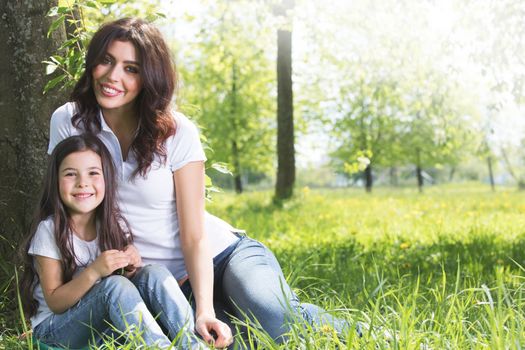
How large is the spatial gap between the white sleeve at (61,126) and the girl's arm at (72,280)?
1.76 feet

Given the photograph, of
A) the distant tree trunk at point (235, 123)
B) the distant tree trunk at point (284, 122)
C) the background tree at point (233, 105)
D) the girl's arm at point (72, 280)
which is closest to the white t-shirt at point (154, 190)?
the girl's arm at point (72, 280)

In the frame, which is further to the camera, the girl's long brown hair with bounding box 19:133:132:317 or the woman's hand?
the girl's long brown hair with bounding box 19:133:132:317

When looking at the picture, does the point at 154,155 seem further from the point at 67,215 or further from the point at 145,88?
the point at 67,215

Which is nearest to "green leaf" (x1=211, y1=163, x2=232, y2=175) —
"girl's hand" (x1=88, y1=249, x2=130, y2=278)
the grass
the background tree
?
the grass

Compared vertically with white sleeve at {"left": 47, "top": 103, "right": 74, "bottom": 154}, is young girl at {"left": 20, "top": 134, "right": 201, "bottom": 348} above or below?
below

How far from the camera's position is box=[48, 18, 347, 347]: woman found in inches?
109

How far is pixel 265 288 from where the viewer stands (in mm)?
Result: 2713

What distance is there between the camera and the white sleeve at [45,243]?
102 inches

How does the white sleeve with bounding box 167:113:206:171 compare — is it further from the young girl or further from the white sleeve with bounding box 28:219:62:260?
the white sleeve with bounding box 28:219:62:260

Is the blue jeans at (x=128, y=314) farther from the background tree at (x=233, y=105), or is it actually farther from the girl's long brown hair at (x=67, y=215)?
the background tree at (x=233, y=105)

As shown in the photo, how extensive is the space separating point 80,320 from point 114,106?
884 mm

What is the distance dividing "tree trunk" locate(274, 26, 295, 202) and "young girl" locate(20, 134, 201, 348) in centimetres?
770

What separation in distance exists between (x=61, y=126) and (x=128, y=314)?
930 millimetres

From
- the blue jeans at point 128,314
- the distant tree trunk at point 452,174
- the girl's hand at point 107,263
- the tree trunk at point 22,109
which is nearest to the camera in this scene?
the blue jeans at point 128,314
